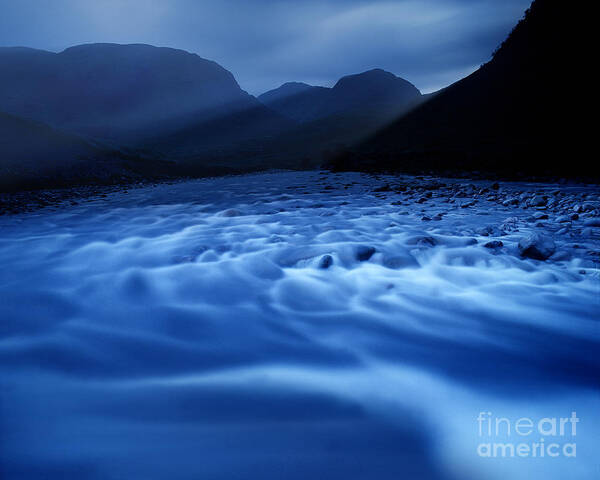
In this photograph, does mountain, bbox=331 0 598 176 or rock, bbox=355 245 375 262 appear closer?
rock, bbox=355 245 375 262

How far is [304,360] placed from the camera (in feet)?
5.65

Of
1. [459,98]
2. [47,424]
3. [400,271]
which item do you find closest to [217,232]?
[400,271]

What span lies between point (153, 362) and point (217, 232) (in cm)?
305

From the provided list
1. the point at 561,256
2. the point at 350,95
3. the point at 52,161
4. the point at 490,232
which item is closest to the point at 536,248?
the point at 561,256

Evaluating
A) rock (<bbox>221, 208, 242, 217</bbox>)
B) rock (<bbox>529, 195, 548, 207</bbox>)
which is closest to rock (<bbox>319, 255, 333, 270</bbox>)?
rock (<bbox>221, 208, 242, 217</bbox>)

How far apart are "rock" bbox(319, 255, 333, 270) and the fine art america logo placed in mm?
1793

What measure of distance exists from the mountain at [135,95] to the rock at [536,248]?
214ft

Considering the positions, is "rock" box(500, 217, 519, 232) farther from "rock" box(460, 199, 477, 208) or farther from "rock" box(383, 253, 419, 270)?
"rock" box(383, 253, 419, 270)

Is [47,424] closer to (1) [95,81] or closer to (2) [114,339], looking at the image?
(2) [114,339]

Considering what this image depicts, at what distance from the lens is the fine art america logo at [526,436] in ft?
3.85

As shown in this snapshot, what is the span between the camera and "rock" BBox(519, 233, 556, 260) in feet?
9.67

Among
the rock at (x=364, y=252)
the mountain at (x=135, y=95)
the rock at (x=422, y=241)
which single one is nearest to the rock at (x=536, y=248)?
the rock at (x=422, y=241)

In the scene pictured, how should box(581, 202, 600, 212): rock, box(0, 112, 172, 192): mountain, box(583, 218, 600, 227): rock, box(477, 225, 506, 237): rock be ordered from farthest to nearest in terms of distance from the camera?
1. box(0, 112, 172, 192): mountain
2. box(581, 202, 600, 212): rock
3. box(583, 218, 600, 227): rock
4. box(477, 225, 506, 237): rock

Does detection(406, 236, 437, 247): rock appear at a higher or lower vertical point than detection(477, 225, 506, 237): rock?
higher
